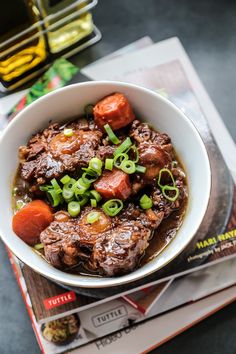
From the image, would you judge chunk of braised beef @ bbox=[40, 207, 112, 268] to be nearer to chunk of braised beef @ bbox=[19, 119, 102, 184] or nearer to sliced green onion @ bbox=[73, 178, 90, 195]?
sliced green onion @ bbox=[73, 178, 90, 195]

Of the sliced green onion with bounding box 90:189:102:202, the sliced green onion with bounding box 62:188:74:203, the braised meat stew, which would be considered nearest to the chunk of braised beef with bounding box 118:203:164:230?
the braised meat stew

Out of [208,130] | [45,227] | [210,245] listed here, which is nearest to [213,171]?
[208,130]

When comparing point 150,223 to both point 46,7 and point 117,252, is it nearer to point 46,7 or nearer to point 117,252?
point 117,252

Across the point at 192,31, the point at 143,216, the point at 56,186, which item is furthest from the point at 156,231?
the point at 192,31

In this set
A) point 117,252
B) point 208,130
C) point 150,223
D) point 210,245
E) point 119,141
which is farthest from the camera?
point 208,130

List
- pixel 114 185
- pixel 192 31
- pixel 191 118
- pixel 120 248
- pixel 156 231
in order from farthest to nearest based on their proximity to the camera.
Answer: pixel 192 31 < pixel 191 118 < pixel 156 231 < pixel 114 185 < pixel 120 248

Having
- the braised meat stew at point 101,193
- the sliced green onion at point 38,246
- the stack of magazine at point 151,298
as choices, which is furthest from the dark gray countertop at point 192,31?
the sliced green onion at point 38,246

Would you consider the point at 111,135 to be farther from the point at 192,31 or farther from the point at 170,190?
the point at 192,31
